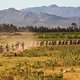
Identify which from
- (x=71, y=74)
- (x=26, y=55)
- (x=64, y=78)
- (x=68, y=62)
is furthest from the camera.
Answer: (x=26, y=55)

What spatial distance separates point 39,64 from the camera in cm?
4066

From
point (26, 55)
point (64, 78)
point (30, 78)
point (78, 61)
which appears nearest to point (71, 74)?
point (64, 78)

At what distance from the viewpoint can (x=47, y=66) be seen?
128 feet

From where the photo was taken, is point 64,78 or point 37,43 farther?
point 37,43

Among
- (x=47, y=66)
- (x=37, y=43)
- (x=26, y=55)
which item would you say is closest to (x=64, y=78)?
(x=47, y=66)

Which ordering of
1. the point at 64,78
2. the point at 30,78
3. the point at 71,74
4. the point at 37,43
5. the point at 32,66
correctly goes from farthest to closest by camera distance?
the point at 37,43
the point at 32,66
the point at 71,74
the point at 64,78
the point at 30,78

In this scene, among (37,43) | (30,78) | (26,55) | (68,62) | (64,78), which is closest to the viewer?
(30,78)

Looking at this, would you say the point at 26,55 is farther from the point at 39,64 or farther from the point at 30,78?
the point at 30,78

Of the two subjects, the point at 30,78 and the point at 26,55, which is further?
the point at 26,55

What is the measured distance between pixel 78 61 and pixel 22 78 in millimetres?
14858

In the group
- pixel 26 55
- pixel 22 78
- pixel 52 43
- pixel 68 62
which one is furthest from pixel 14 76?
pixel 52 43

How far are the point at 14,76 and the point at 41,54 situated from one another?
2744 cm

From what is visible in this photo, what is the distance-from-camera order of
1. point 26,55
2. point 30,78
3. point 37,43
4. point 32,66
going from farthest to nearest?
1. point 37,43
2. point 26,55
3. point 32,66
4. point 30,78

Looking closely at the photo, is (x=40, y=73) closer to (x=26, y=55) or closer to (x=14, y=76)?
(x=14, y=76)
